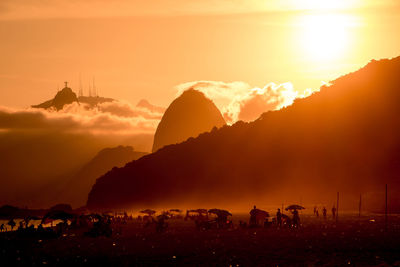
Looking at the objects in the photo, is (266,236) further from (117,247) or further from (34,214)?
(34,214)

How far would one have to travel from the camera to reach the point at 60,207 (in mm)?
79188

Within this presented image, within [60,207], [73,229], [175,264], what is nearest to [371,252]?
[175,264]

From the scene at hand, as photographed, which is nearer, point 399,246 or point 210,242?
point 399,246

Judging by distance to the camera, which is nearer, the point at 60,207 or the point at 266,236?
the point at 266,236

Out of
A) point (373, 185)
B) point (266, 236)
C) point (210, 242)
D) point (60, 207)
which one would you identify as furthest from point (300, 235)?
point (373, 185)

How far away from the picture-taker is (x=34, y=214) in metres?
77.9

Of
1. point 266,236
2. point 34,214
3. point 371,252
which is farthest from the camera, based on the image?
point 34,214

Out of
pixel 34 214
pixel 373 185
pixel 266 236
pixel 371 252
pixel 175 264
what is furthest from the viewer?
pixel 373 185

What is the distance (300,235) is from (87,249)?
2591 cm

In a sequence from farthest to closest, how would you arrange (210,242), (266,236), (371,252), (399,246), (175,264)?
(266,236), (210,242), (399,246), (371,252), (175,264)

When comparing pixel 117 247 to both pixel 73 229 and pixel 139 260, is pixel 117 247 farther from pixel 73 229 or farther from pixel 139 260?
pixel 73 229

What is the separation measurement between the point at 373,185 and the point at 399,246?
14769cm

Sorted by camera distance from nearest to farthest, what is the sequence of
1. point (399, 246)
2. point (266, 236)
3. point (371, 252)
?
point (371, 252) < point (399, 246) < point (266, 236)

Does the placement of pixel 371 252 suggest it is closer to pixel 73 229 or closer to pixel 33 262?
pixel 33 262
